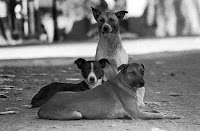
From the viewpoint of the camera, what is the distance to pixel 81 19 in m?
38.2

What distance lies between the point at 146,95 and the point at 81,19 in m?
27.0

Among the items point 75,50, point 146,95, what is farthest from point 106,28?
point 75,50

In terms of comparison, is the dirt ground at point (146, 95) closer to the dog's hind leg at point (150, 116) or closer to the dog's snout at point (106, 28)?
the dog's hind leg at point (150, 116)

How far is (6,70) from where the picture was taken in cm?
1766

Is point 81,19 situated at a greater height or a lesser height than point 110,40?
lesser

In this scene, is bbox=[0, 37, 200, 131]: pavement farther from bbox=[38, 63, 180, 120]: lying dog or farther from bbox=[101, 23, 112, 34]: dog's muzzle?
bbox=[101, 23, 112, 34]: dog's muzzle

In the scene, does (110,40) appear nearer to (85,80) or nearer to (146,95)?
(146,95)

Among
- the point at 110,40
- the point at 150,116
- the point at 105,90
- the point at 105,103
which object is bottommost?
the point at 150,116

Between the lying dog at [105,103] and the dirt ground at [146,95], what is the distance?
0.39 feet

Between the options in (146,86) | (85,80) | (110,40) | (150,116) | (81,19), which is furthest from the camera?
(81,19)

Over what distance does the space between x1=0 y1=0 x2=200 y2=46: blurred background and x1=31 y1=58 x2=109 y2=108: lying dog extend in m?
23.9

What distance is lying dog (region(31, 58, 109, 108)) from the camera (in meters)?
9.73

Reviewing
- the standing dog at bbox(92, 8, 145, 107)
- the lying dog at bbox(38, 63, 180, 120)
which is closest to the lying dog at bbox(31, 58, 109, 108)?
the lying dog at bbox(38, 63, 180, 120)

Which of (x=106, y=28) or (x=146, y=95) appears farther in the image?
(x=146, y=95)
